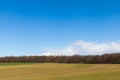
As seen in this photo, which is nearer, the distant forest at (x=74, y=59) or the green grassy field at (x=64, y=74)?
the green grassy field at (x=64, y=74)

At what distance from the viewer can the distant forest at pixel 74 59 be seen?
9362 centimetres

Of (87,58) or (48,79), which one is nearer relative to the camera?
(48,79)

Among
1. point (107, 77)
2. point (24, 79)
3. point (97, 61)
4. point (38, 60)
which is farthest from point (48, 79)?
point (38, 60)

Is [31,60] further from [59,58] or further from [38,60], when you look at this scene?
[59,58]

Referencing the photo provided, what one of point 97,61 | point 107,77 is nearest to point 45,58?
point 97,61

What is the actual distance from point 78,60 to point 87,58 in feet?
13.8

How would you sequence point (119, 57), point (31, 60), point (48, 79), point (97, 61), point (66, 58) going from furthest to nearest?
1. point (31, 60)
2. point (66, 58)
3. point (97, 61)
4. point (119, 57)
5. point (48, 79)

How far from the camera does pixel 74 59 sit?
350 ft

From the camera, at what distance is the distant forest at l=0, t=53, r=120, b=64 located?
93.6m

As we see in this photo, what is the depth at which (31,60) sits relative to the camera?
118938 millimetres

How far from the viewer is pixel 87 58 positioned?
102688 mm

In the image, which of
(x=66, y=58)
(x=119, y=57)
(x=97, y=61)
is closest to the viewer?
(x=119, y=57)

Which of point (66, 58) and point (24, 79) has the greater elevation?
point (66, 58)

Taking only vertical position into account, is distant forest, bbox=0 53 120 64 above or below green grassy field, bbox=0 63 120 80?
above
